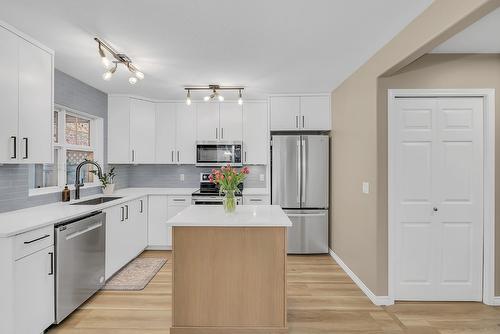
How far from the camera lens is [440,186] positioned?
2.91 meters

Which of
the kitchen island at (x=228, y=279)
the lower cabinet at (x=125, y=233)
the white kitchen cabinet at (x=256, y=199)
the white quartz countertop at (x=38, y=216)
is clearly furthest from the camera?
the white kitchen cabinet at (x=256, y=199)

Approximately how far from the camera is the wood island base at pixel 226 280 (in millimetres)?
2348

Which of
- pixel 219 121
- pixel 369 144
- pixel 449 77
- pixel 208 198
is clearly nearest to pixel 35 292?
pixel 208 198

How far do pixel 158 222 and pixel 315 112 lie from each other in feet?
10.00

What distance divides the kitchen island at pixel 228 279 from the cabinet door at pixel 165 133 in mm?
2703

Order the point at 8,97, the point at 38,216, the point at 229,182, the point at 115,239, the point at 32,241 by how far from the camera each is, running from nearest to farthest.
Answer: the point at 32,241, the point at 8,97, the point at 38,216, the point at 229,182, the point at 115,239

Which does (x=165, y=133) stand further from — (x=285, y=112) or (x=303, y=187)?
(x=303, y=187)

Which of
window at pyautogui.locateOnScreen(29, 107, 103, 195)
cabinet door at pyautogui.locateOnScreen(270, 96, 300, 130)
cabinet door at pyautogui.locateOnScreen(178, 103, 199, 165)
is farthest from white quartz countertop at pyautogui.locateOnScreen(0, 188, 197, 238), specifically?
cabinet door at pyautogui.locateOnScreen(270, 96, 300, 130)

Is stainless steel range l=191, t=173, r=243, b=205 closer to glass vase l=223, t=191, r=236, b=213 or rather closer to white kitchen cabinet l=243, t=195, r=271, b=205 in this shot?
white kitchen cabinet l=243, t=195, r=271, b=205

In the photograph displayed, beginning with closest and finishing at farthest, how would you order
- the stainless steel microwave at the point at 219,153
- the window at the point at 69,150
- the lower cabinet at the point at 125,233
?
the window at the point at 69,150, the lower cabinet at the point at 125,233, the stainless steel microwave at the point at 219,153

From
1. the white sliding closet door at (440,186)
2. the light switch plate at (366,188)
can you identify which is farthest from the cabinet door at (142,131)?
the white sliding closet door at (440,186)

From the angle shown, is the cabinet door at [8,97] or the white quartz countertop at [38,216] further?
the cabinet door at [8,97]

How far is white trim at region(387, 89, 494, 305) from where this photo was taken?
9.33 ft

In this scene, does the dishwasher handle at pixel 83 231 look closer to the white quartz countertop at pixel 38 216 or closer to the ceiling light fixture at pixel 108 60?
the white quartz countertop at pixel 38 216
